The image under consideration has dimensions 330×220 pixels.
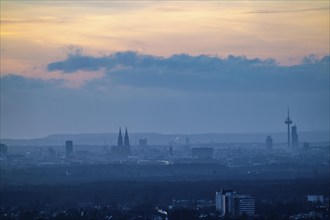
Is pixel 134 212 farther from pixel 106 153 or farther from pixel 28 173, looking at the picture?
pixel 106 153

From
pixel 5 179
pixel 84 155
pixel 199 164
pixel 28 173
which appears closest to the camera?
pixel 5 179

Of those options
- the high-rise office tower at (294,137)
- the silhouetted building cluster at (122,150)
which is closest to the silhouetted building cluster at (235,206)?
the silhouetted building cluster at (122,150)

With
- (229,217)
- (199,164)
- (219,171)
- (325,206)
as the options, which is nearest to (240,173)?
(219,171)

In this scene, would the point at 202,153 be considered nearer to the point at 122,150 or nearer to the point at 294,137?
the point at 122,150

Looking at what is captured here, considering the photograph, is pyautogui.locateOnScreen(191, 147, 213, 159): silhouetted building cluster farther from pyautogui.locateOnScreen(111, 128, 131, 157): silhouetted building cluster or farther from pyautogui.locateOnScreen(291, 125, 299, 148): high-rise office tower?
pyautogui.locateOnScreen(291, 125, 299, 148): high-rise office tower

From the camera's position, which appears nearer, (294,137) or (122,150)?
(122,150)

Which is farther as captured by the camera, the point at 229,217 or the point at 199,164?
the point at 199,164

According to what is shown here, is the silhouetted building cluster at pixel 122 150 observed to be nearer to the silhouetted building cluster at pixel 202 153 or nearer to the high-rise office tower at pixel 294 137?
the silhouetted building cluster at pixel 202 153

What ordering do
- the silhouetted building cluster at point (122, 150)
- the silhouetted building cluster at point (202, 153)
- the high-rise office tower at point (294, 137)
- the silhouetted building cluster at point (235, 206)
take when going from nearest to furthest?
the silhouetted building cluster at point (235, 206) → the silhouetted building cluster at point (202, 153) → the silhouetted building cluster at point (122, 150) → the high-rise office tower at point (294, 137)

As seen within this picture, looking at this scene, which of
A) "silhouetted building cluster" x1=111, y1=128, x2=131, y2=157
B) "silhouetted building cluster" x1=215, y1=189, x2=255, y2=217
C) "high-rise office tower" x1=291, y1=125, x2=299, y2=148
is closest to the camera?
"silhouetted building cluster" x1=215, y1=189, x2=255, y2=217

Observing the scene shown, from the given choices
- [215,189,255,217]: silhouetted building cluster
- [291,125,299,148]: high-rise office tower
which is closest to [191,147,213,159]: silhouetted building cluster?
[291,125,299,148]: high-rise office tower

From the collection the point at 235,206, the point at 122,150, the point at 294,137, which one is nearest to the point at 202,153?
the point at 122,150
